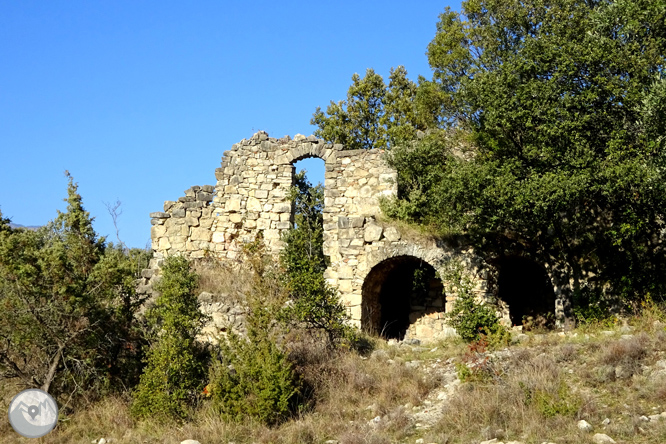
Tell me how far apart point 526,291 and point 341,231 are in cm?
562

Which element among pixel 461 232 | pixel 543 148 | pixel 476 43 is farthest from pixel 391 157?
pixel 476 43

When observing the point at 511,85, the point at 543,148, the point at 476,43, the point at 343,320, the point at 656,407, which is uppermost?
the point at 476,43

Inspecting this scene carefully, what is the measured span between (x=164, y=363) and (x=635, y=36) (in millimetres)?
12080

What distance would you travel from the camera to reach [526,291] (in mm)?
18750

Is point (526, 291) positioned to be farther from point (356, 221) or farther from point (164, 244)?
point (164, 244)

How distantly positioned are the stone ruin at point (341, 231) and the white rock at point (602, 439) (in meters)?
6.34

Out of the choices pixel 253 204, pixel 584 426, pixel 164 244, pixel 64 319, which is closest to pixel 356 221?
pixel 253 204

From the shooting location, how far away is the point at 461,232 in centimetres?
1609

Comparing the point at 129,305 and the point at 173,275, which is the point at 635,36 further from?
the point at 129,305

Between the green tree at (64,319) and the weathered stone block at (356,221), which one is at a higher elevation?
→ the weathered stone block at (356,221)

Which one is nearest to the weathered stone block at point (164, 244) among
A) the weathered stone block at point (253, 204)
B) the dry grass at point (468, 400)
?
the weathered stone block at point (253, 204)

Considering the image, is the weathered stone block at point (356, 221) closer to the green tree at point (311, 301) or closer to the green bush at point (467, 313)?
the green tree at point (311, 301)

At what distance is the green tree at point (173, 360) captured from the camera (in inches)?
490

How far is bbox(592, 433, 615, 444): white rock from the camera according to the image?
9242mm
